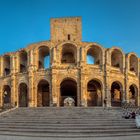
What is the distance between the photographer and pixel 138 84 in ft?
123

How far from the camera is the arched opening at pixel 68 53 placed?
3431 cm

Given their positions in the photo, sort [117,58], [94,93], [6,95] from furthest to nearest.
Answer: [6,95], [117,58], [94,93]

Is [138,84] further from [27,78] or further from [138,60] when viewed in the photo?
[27,78]

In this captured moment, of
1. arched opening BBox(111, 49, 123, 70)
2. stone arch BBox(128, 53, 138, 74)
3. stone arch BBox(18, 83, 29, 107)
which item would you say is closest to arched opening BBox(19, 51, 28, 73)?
stone arch BBox(18, 83, 29, 107)

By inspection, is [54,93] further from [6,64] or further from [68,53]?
[6,64]

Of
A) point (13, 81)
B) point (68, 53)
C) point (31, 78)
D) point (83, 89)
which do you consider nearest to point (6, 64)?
point (13, 81)

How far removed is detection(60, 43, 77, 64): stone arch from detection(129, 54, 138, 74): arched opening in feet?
29.0

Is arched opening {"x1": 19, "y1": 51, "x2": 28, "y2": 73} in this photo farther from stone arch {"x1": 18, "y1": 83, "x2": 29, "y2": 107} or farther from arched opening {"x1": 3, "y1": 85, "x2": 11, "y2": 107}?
arched opening {"x1": 3, "y1": 85, "x2": 11, "y2": 107}

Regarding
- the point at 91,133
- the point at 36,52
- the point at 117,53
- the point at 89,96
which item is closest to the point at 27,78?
the point at 36,52

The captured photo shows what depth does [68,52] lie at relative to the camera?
37.9 metres

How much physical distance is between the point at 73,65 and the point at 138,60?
36.1ft

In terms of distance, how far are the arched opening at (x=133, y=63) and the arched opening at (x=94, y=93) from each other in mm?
6403

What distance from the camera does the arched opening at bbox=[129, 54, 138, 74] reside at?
3800 cm

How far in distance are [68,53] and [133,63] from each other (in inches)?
394
